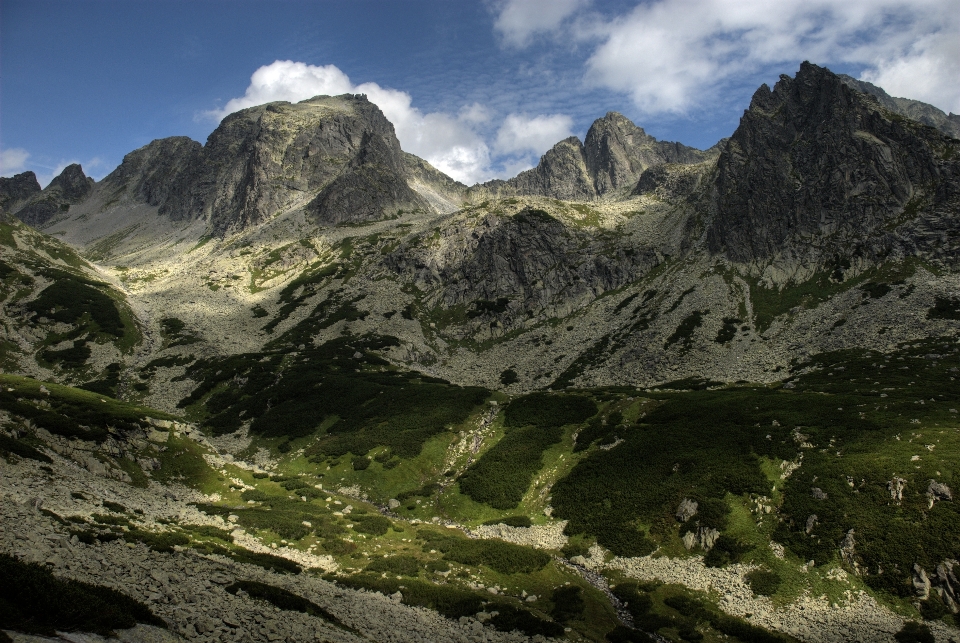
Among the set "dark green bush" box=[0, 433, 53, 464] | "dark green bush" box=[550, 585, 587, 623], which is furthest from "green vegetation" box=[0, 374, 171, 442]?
"dark green bush" box=[550, 585, 587, 623]

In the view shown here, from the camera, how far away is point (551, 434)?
2445 inches

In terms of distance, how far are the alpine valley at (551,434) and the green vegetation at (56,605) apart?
107 mm

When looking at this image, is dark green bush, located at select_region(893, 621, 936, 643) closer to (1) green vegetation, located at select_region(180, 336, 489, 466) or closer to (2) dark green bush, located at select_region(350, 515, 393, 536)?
(2) dark green bush, located at select_region(350, 515, 393, 536)

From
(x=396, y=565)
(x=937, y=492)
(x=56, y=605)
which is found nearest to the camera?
(x=56, y=605)

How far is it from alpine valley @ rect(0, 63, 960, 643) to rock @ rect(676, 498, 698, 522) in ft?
0.69

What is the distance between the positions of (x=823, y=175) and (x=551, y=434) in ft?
369

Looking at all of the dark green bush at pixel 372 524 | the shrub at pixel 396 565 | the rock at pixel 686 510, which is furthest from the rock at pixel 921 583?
the dark green bush at pixel 372 524

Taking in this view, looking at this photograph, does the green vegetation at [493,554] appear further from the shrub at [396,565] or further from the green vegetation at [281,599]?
the green vegetation at [281,599]

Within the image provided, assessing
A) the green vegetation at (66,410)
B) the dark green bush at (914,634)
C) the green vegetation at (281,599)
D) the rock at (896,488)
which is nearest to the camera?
the green vegetation at (281,599)

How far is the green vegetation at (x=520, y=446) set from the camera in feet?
175

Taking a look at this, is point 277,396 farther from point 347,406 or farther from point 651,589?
point 651,589

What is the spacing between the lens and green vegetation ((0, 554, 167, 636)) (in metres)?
14.7

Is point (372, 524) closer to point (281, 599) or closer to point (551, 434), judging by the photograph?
point (281, 599)

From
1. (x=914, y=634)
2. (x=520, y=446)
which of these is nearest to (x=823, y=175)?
(x=520, y=446)
